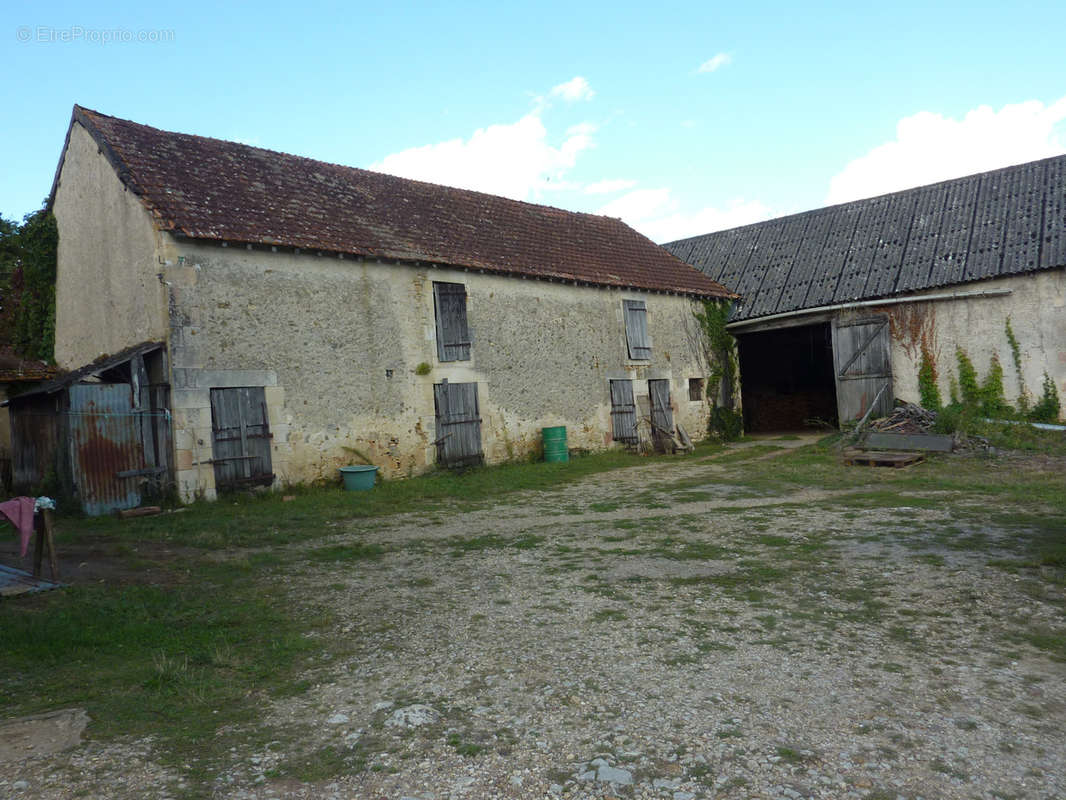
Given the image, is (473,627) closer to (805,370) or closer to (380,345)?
(380,345)

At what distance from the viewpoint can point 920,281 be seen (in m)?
15.9

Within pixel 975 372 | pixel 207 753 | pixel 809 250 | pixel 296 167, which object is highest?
pixel 296 167

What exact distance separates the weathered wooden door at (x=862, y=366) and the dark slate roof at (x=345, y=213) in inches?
142

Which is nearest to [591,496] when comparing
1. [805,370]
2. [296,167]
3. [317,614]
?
A: [317,614]

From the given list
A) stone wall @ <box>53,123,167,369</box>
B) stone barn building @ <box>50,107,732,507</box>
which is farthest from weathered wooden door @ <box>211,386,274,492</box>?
stone wall @ <box>53,123,167,369</box>

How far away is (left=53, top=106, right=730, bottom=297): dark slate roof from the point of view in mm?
11109

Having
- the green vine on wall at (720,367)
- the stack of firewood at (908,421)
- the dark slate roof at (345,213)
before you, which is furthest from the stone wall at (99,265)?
the stack of firewood at (908,421)

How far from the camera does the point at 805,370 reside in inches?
856

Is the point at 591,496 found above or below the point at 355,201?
below

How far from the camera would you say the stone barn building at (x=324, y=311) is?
10.5 m

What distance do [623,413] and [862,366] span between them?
19.2 feet

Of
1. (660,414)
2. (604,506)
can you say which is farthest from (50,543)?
(660,414)

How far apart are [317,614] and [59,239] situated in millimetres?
12105

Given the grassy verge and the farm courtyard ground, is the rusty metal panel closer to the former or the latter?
the grassy verge
